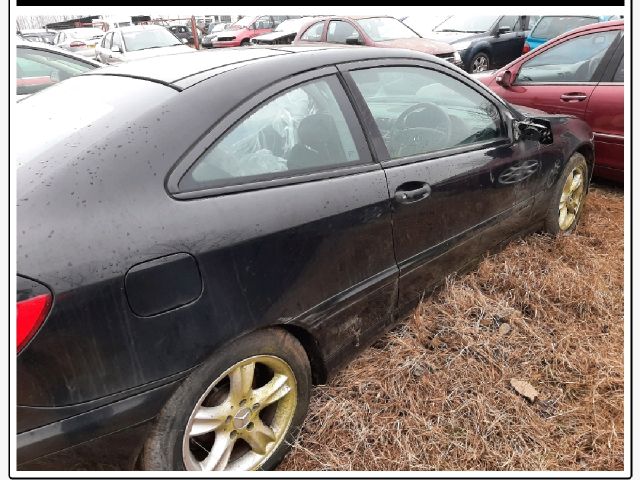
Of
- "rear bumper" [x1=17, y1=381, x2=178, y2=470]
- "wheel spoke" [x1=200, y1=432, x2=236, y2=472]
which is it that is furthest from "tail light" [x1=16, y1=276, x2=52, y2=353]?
"wheel spoke" [x1=200, y1=432, x2=236, y2=472]

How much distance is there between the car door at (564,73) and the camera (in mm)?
4062

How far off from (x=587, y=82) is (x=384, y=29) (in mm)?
5573

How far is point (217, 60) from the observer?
6.43 feet

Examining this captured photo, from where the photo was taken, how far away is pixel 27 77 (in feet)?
14.5

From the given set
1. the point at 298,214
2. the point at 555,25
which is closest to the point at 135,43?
the point at 555,25

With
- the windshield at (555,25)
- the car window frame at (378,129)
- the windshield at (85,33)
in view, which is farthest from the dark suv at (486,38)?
the windshield at (85,33)

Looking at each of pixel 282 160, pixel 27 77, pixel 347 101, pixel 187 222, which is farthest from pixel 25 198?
pixel 27 77

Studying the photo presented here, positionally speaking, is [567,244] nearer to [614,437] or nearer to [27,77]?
[614,437]

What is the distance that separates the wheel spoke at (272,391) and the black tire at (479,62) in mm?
8830

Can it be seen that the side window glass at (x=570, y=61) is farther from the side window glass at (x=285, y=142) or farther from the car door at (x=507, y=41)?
the car door at (x=507, y=41)

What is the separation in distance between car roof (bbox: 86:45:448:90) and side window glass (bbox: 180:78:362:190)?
6.6 inches

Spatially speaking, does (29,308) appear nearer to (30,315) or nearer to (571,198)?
(30,315)

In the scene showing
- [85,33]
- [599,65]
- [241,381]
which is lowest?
[241,381]

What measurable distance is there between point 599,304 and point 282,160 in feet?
6.48
